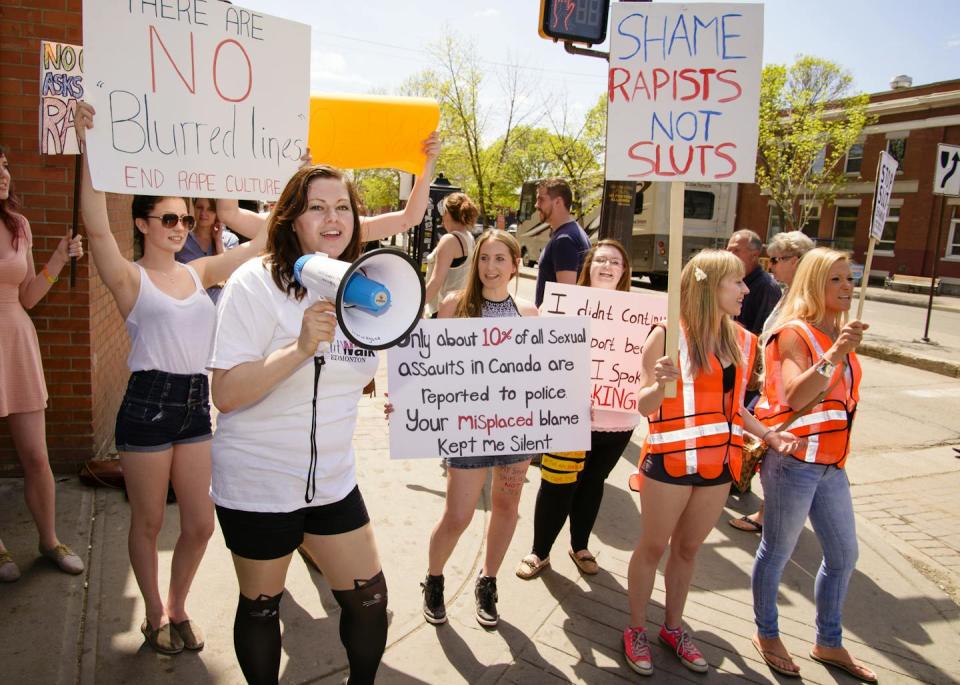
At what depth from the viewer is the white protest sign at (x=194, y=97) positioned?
237 centimetres

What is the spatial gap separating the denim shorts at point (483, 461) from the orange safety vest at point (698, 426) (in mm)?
583

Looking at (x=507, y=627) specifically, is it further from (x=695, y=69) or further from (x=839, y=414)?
(x=695, y=69)

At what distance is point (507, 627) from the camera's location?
312 cm

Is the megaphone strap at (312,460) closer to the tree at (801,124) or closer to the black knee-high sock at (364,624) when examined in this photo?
the black knee-high sock at (364,624)

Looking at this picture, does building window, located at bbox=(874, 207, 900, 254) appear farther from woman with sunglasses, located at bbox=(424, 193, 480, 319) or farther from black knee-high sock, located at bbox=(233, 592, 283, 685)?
black knee-high sock, located at bbox=(233, 592, 283, 685)

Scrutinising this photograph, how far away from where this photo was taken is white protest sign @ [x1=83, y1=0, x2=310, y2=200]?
2365 millimetres

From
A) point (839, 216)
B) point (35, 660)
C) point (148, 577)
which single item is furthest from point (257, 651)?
point (839, 216)

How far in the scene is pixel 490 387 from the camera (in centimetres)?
285

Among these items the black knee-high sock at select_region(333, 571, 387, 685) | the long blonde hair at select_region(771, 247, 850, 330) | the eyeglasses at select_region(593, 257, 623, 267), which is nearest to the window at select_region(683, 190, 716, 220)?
the eyeglasses at select_region(593, 257, 623, 267)

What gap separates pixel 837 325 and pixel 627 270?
1.13m

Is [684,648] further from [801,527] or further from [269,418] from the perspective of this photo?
[269,418]

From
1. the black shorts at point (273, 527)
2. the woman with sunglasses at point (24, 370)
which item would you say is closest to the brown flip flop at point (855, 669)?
the black shorts at point (273, 527)

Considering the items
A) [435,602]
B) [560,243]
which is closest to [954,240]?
[560,243]

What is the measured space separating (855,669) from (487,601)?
5.33 feet
